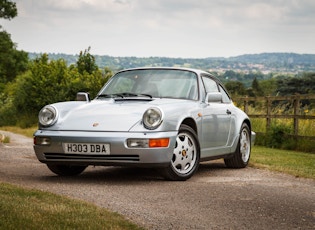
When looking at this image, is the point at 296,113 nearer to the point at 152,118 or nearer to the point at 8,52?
the point at 152,118

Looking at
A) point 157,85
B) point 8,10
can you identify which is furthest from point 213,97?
point 8,10

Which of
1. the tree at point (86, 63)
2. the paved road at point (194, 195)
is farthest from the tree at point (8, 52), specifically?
the paved road at point (194, 195)

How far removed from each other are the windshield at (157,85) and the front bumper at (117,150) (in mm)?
1102

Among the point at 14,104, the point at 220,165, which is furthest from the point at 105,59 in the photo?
the point at 220,165

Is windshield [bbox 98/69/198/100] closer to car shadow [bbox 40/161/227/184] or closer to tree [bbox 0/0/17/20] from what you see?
car shadow [bbox 40/161/227/184]

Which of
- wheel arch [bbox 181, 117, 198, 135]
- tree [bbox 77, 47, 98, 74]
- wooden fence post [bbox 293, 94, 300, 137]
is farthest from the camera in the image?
tree [bbox 77, 47, 98, 74]

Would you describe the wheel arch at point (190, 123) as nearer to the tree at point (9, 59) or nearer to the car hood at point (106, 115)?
the car hood at point (106, 115)

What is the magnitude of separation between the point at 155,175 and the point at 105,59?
110 meters

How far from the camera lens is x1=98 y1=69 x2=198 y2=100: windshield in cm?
928

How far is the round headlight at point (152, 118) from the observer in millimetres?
8118

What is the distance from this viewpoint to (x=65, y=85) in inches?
1592

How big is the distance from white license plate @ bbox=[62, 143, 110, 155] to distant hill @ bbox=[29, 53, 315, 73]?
3489 inches

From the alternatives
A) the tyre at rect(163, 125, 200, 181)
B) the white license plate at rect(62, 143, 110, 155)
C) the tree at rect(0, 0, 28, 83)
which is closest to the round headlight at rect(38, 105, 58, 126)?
the white license plate at rect(62, 143, 110, 155)

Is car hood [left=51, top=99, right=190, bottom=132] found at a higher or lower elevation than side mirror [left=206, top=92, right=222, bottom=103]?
lower
